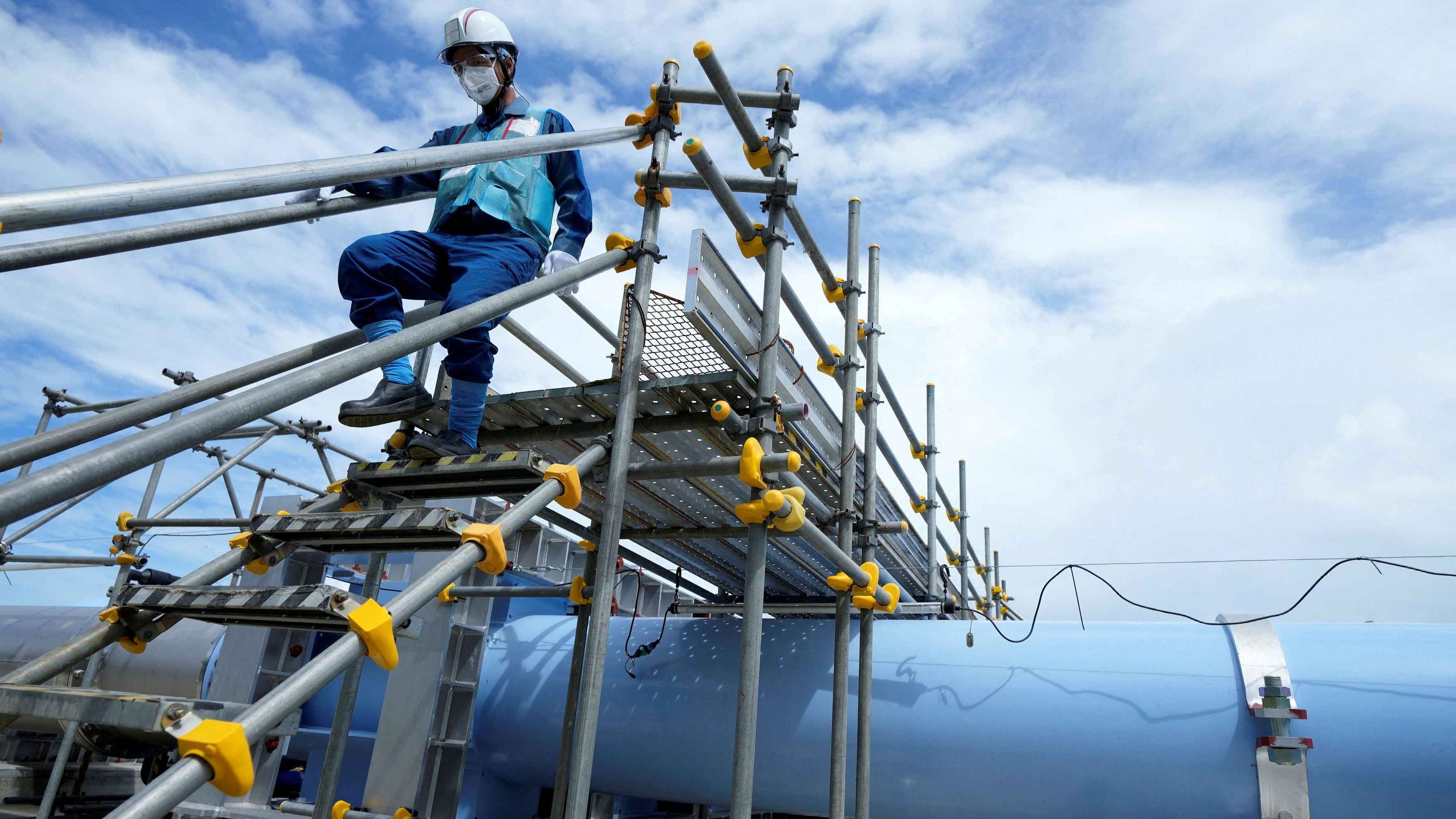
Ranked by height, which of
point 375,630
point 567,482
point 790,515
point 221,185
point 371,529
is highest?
point 221,185

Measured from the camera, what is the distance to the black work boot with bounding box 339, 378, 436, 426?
3.72 metres

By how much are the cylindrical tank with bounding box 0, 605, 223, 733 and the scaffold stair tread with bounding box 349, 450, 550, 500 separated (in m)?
5.42

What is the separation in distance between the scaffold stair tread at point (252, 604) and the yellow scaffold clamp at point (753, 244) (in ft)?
9.61

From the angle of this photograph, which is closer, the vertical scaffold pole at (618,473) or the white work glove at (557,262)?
the vertical scaffold pole at (618,473)

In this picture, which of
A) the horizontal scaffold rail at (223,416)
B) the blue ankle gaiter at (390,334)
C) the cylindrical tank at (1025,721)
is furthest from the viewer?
the cylindrical tank at (1025,721)

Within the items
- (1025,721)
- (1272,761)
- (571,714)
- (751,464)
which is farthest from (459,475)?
(1272,761)

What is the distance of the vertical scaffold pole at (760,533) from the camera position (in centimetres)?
422

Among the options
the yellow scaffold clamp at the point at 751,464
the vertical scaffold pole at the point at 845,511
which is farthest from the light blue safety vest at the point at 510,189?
the vertical scaffold pole at the point at 845,511

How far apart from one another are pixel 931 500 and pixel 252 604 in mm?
8052

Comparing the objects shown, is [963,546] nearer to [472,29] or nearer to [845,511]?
[845,511]

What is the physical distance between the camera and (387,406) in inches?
148

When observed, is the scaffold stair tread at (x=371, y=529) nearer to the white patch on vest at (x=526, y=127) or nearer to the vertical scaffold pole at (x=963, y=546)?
the white patch on vest at (x=526, y=127)

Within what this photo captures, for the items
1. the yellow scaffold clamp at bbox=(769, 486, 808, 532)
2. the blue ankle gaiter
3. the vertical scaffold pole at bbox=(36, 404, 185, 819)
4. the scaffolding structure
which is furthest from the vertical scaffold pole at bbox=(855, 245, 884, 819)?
the vertical scaffold pole at bbox=(36, 404, 185, 819)

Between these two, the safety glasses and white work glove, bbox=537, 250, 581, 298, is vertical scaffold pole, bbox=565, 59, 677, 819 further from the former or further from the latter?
the safety glasses
